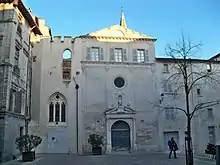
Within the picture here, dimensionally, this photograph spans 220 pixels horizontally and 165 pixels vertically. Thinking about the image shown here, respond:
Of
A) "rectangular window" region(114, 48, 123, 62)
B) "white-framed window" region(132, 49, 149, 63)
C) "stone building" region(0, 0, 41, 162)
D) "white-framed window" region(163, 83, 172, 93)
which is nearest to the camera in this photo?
"stone building" region(0, 0, 41, 162)

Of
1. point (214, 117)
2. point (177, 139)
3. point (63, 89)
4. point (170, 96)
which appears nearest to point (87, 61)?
point (63, 89)

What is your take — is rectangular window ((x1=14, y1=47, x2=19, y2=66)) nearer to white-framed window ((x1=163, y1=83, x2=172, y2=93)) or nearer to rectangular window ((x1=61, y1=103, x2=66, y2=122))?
rectangular window ((x1=61, y1=103, x2=66, y2=122))

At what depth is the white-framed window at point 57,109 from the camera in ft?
91.2

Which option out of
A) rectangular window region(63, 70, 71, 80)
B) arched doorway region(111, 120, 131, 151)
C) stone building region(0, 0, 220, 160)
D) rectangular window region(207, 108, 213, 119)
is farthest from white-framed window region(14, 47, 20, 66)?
rectangular window region(207, 108, 213, 119)

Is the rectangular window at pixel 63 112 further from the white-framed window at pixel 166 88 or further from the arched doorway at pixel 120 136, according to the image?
the white-framed window at pixel 166 88

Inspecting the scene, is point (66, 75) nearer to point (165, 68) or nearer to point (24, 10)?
point (24, 10)

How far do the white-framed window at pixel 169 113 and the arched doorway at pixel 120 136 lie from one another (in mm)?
4523

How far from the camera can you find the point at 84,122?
28.1 m

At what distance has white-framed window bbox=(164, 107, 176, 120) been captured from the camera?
29653 millimetres

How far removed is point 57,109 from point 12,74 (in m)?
9.17

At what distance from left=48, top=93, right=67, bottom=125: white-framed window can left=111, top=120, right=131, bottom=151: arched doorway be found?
539cm

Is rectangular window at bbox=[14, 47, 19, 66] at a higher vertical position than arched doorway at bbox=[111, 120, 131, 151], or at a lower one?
higher

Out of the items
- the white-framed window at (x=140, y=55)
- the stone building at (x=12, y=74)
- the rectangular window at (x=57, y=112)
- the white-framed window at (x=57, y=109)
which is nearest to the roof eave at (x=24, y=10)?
the stone building at (x=12, y=74)

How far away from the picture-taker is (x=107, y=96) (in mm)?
29062
